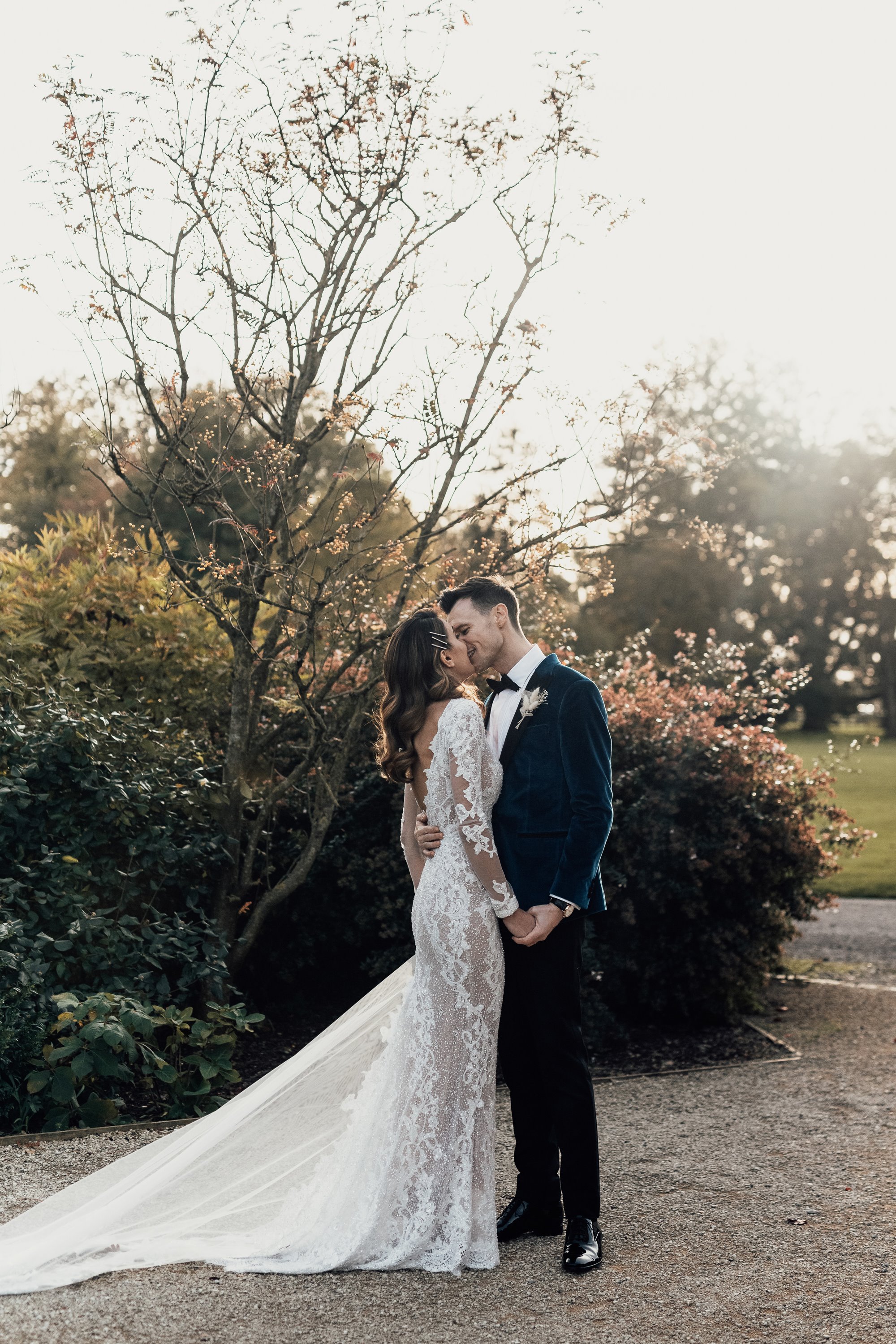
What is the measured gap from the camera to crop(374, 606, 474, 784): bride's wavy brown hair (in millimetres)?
3818

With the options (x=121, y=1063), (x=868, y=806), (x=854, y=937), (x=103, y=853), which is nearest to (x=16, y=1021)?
(x=121, y=1063)

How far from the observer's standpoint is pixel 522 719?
12.8 ft

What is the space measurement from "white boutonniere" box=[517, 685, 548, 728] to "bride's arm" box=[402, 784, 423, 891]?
0.47 metres

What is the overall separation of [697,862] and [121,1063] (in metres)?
3.34

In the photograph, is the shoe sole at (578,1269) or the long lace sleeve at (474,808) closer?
the shoe sole at (578,1269)

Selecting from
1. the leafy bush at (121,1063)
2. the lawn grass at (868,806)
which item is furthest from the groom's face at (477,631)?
the lawn grass at (868,806)

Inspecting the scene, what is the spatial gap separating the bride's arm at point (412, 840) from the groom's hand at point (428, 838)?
123 mm

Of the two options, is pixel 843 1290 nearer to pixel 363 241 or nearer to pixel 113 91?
pixel 363 241

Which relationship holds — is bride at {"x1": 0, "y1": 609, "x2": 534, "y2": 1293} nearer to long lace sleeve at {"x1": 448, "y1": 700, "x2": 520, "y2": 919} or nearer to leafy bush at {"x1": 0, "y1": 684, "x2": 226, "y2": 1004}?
long lace sleeve at {"x1": 448, "y1": 700, "x2": 520, "y2": 919}

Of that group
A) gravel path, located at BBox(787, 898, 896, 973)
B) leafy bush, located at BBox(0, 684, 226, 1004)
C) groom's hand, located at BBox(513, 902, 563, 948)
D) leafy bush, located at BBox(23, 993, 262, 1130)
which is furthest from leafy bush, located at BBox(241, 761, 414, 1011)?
gravel path, located at BBox(787, 898, 896, 973)

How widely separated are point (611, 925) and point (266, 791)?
2.19 metres

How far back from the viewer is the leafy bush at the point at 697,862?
6.62 m

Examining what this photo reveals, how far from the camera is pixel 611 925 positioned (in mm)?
6730

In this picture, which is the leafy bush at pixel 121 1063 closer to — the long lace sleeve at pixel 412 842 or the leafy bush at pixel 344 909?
the leafy bush at pixel 344 909
